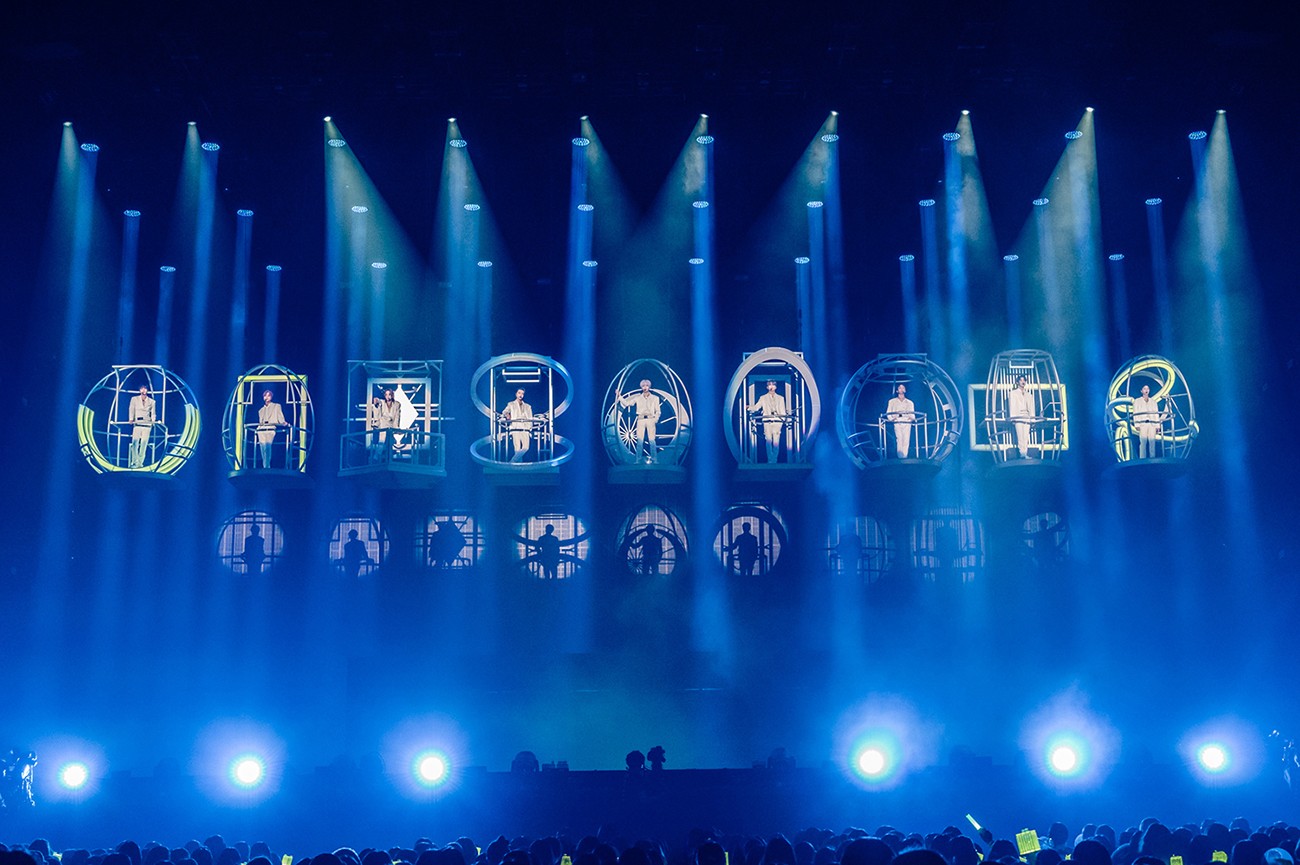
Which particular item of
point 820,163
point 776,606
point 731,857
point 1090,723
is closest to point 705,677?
point 776,606

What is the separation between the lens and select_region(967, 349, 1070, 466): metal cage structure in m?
14.2

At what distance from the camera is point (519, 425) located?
14.8 metres

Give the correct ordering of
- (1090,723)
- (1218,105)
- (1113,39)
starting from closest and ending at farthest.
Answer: (1113,39) < (1218,105) < (1090,723)

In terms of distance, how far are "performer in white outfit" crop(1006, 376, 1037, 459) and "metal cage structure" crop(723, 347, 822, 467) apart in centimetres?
240

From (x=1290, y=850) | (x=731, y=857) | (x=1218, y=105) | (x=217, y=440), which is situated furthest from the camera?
(x=217, y=440)

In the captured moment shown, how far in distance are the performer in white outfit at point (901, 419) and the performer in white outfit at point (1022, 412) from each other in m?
1.22

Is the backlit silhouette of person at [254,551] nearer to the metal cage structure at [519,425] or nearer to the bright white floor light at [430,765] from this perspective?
the bright white floor light at [430,765]

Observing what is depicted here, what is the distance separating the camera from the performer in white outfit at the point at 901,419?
14359mm

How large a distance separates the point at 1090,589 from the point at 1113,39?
331 inches

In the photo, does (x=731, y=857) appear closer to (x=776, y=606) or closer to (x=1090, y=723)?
(x=776, y=606)

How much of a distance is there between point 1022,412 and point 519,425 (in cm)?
635

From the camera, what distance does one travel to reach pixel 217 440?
18.0 meters

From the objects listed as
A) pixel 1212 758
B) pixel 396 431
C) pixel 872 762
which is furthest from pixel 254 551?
pixel 1212 758

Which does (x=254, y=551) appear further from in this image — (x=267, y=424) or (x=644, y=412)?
(x=644, y=412)
